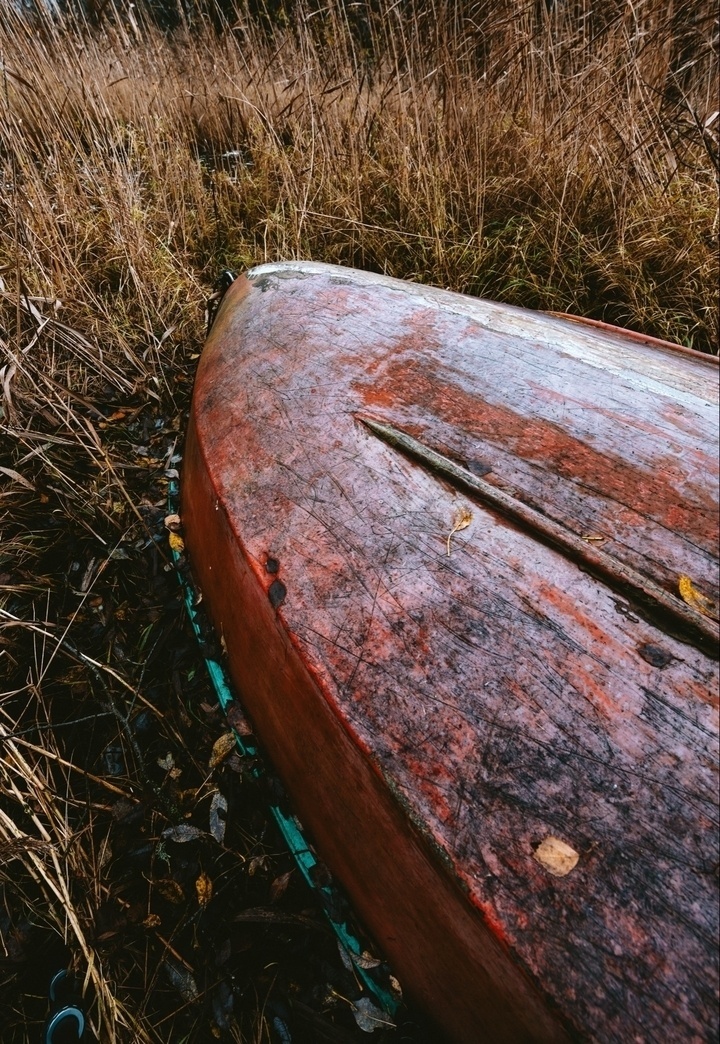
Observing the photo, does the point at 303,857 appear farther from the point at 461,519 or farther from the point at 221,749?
the point at 461,519

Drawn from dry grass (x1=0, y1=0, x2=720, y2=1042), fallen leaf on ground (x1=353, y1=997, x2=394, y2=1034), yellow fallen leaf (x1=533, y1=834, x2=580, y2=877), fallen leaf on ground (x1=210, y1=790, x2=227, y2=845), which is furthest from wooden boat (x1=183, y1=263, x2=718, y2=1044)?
dry grass (x1=0, y1=0, x2=720, y2=1042)

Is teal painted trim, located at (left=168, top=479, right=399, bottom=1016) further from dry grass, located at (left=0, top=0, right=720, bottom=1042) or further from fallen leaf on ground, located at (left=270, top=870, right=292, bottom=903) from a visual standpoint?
dry grass, located at (left=0, top=0, right=720, bottom=1042)

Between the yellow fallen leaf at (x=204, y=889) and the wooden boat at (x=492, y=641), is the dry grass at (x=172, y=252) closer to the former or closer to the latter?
the yellow fallen leaf at (x=204, y=889)

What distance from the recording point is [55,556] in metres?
1.92

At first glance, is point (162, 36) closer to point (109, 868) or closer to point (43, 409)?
point (43, 409)

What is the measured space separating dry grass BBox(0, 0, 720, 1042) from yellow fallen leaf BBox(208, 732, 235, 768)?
6 centimetres

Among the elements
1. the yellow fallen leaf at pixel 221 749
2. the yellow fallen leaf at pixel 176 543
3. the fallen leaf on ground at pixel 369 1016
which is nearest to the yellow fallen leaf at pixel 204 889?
the yellow fallen leaf at pixel 221 749

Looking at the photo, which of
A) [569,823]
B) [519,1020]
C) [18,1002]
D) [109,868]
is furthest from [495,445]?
[18,1002]

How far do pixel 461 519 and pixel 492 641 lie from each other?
213mm

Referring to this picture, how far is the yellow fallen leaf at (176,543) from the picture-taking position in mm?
1538

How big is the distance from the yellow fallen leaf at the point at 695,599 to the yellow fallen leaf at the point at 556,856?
0.36 metres

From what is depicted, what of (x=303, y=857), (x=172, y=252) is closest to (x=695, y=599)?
(x=303, y=857)

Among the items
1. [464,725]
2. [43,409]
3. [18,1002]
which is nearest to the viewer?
[464,725]

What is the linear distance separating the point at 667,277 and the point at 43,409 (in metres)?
2.50
